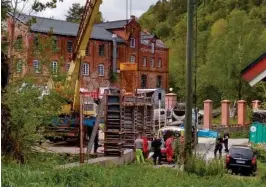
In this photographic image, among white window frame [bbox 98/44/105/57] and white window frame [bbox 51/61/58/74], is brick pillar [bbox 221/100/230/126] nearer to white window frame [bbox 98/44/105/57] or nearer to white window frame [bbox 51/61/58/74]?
white window frame [bbox 98/44/105/57]

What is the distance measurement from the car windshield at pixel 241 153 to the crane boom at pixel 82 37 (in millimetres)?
8591

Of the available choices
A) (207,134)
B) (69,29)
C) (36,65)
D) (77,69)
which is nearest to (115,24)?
(69,29)

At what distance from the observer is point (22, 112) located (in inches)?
487

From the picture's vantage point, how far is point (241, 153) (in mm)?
24344

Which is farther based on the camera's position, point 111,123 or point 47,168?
point 111,123

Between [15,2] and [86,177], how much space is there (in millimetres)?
8885

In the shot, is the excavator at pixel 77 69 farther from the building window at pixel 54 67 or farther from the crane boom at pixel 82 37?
the building window at pixel 54 67

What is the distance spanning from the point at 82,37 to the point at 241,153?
33.9 feet

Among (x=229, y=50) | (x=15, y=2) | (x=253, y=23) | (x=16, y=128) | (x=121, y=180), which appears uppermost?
(x=253, y=23)

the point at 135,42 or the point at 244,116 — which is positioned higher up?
the point at 135,42

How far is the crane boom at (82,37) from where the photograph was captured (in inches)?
966

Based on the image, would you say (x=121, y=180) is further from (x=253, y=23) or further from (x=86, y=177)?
(x=253, y=23)

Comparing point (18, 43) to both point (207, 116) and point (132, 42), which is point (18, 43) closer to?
point (207, 116)

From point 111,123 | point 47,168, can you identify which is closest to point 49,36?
point 111,123
